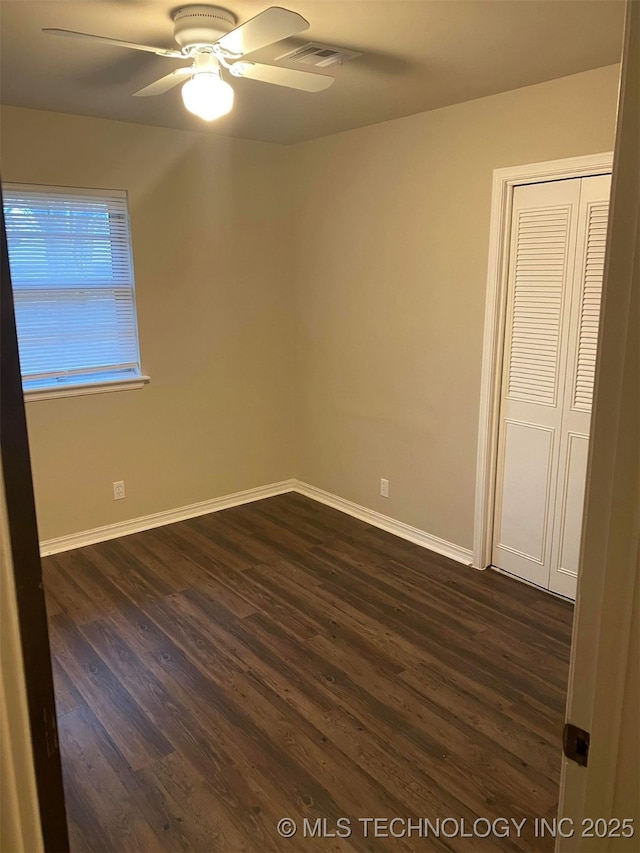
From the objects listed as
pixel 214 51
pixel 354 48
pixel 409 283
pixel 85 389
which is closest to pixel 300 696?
pixel 85 389

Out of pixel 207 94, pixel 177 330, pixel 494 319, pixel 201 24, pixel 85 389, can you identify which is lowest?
pixel 85 389

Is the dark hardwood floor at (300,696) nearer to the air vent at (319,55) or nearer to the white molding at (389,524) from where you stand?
the white molding at (389,524)

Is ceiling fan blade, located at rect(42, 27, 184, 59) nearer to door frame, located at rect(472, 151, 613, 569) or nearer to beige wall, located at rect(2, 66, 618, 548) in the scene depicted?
beige wall, located at rect(2, 66, 618, 548)

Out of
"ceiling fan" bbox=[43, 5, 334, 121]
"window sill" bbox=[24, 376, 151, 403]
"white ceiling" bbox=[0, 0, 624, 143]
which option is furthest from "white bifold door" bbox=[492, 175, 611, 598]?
"window sill" bbox=[24, 376, 151, 403]

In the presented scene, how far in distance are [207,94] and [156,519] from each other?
2908 mm

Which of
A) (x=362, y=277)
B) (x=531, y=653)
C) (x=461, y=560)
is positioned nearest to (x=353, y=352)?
(x=362, y=277)

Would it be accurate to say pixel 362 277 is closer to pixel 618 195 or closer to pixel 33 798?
pixel 618 195

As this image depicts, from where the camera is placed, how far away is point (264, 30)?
1966 mm

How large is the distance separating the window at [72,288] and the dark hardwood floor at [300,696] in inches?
45.4

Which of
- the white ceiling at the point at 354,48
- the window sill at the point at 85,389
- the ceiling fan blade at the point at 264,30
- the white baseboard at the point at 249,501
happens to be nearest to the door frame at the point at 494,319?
the white baseboard at the point at 249,501

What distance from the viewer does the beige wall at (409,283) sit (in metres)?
3.18

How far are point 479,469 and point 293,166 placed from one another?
2562mm

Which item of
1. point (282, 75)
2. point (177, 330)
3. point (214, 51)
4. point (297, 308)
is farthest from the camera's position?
point (297, 308)

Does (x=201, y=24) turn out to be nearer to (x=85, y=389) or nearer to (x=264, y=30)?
(x=264, y=30)
